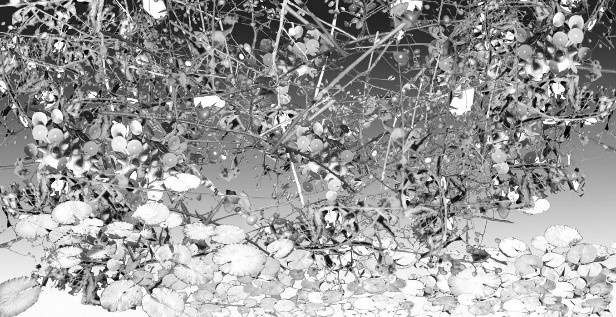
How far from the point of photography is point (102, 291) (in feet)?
7.26

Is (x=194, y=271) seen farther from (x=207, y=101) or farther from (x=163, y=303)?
(x=207, y=101)

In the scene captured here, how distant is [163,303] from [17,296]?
524 millimetres

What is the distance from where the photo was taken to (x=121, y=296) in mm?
2203

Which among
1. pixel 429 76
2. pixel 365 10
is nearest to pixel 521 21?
pixel 429 76

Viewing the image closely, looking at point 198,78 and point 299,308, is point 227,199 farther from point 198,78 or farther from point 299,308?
point 299,308

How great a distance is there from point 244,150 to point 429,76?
0.80m

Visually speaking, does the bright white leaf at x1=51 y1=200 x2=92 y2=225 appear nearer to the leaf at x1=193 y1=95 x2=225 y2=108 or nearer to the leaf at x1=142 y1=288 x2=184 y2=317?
the leaf at x1=142 y1=288 x2=184 y2=317

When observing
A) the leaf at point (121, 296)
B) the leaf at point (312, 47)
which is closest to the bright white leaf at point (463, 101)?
the leaf at point (312, 47)

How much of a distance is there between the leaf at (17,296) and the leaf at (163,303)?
0.40 meters

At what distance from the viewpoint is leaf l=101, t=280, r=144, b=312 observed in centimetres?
218

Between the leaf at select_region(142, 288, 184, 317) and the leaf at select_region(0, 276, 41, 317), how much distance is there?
1.33 ft

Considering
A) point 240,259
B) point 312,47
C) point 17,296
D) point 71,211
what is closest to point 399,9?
point 312,47

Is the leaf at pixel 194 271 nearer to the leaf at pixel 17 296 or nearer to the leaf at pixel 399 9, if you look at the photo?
the leaf at pixel 17 296

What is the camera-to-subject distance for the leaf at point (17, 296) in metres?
2.08
